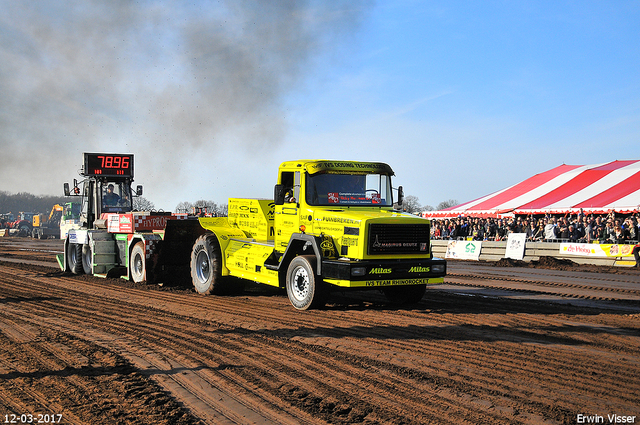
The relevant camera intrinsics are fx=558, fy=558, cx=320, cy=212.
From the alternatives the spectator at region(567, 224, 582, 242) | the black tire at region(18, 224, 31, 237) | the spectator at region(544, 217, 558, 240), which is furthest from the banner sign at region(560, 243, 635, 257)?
the black tire at region(18, 224, 31, 237)

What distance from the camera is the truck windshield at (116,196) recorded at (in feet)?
59.0

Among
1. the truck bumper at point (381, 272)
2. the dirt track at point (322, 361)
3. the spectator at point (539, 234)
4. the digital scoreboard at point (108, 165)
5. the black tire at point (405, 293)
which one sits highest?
the digital scoreboard at point (108, 165)

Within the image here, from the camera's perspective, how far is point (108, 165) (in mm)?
17859

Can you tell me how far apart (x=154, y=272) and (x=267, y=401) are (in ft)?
32.9

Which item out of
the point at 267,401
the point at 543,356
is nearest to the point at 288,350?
the point at 267,401

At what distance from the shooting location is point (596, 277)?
16062mm

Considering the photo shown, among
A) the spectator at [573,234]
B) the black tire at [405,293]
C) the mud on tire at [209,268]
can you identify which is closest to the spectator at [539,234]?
the spectator at [573,234]

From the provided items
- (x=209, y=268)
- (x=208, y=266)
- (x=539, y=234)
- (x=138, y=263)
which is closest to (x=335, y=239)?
(x=209, y=268)

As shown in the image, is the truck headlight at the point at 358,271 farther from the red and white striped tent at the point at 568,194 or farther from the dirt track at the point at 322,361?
the red and white striped tent at the point at 568,194

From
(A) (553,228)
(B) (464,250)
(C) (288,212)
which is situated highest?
(C) (288,212)

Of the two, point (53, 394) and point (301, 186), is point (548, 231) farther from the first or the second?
point (53, 394)

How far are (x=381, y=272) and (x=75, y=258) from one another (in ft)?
39.7

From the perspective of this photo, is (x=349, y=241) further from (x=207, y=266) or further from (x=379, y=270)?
(x=207, y=266)

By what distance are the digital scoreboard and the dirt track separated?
24.0ft
